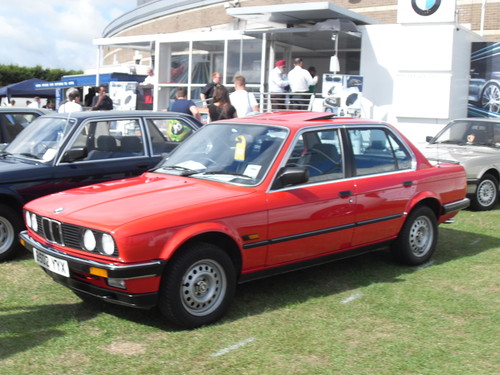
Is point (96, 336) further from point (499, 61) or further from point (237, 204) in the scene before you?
point (499, 61)

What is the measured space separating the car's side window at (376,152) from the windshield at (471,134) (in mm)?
4900

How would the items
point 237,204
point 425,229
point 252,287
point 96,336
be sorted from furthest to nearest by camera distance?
point 425,229 → point 252,287 → point 237,204 → point 96,336

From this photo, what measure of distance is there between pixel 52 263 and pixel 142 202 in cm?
90

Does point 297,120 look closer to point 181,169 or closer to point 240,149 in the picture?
point 240,149

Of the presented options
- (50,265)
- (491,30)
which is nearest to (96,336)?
(50,265)

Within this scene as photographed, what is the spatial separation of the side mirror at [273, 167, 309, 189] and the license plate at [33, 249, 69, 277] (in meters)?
1.85

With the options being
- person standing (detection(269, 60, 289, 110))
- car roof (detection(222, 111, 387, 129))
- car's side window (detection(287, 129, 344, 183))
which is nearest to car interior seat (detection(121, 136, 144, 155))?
car roof (detection(222, 111, 387, 129))

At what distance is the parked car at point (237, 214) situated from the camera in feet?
14.7

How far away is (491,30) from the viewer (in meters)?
23.9

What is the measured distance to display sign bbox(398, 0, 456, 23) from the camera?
14.8 m

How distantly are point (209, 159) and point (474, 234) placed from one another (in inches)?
178

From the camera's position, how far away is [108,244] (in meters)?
4.40

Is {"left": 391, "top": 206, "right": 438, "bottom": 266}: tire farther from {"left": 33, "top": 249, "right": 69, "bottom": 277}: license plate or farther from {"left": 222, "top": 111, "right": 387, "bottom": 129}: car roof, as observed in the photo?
{"left": 33, "top": 249, "right": 69, "bottom": 277}: license plate

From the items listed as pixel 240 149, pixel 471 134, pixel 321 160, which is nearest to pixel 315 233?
pixel 321 160
